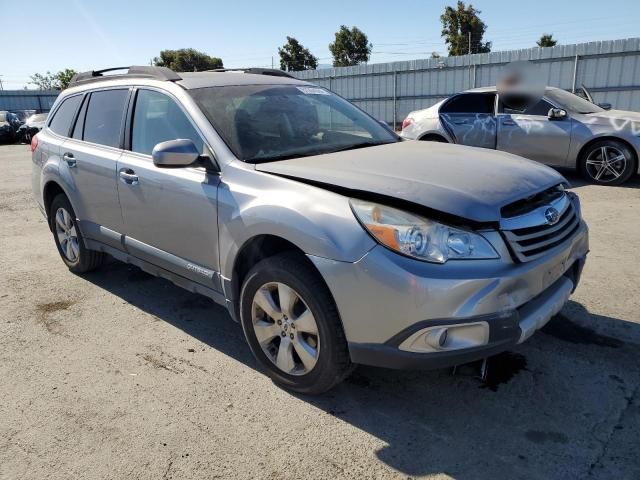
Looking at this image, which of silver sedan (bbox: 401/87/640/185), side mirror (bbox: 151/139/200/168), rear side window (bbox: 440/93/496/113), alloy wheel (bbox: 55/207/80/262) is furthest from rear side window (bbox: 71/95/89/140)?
rear side window (bbox: 440/93/496/113)

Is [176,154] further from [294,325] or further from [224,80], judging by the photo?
[294,325]

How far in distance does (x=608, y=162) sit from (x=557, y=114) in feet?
3.59

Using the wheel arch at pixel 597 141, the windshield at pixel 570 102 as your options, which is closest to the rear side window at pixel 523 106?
the windshield at pixel 570 102

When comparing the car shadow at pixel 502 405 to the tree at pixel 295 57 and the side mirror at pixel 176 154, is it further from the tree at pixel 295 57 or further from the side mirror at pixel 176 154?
the tree at pixel 295 57

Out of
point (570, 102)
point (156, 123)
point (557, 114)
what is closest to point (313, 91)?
point (156, 123)

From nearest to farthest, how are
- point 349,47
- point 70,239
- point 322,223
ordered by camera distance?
point 322,223, point 70,239, point 349,47

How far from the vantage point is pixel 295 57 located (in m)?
58.6

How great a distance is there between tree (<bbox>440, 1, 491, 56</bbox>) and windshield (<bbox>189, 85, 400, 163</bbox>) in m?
44.9

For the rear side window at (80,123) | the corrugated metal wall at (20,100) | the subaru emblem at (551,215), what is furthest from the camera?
the corrugated metal wall at (20,100)

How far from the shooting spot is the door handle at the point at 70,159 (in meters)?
4.51

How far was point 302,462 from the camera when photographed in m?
2.46

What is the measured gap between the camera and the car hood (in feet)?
8.21

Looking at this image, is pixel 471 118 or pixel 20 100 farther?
pixel 20 100

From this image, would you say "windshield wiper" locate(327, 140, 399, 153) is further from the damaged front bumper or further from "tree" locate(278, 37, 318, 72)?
"tree" locate(278, 37, 318, 72)
